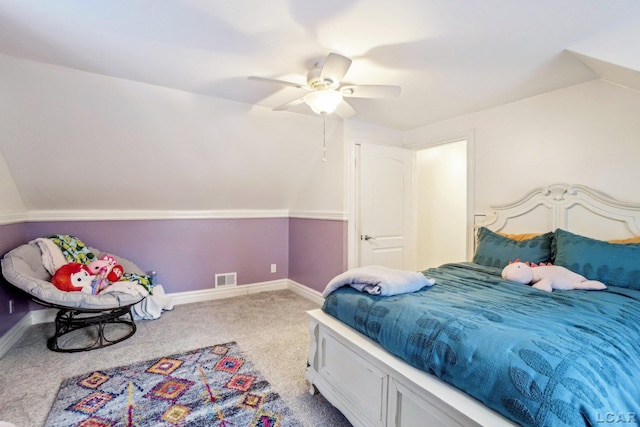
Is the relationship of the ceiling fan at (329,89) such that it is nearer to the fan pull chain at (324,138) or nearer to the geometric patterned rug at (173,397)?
the fan pull chain at (324,138)

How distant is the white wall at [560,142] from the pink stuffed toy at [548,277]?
84 cm

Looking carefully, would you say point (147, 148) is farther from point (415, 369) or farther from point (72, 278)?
point (415, 369)

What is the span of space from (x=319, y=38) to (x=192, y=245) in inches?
122

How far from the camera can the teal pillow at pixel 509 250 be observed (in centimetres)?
236

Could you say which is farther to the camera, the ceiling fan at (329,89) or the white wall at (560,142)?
the white wall at (560,142)

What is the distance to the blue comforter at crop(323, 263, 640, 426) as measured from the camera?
962 mm

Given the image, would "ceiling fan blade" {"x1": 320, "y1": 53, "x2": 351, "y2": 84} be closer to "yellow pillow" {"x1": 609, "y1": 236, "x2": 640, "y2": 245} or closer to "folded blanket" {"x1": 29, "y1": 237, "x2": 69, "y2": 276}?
"yellow pillow" {"x1": 609, "y1": 236, "x2": 640, "y2": 245}

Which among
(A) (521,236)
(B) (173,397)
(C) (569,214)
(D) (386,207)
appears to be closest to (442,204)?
(D) (386,207)

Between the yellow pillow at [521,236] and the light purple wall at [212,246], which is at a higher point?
the yellow pillow at [521,236]

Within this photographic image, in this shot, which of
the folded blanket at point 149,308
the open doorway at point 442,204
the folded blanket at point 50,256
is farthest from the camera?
the open doorway at point 442,204

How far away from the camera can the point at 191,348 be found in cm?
269

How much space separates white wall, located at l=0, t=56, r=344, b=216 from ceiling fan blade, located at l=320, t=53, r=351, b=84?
1.47m

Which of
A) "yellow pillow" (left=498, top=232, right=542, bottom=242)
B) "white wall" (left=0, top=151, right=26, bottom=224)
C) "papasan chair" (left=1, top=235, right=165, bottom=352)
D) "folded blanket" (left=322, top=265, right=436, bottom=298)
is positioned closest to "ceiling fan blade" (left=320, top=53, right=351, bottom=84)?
"folded blanket" (left=322, top=265, right=436, bottom=298)

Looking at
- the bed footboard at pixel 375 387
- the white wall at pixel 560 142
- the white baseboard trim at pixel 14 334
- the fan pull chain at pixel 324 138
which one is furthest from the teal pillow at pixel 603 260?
the white baseboard trim at pixel 14 334
